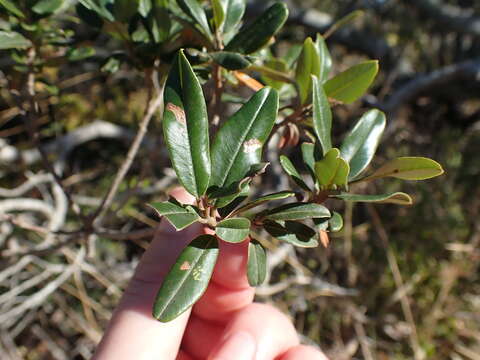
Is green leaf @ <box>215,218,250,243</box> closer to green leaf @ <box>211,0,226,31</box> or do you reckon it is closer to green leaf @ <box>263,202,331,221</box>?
green leaf @ <box>263,202,331,221</box>

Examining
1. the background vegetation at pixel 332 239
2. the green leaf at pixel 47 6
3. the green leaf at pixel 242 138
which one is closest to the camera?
the green leaf at pixel 242 138

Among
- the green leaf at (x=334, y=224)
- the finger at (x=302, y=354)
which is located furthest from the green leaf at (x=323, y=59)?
the finger at (x=302, y=354)

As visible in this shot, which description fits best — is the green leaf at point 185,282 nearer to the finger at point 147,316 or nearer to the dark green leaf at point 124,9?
the finger at point 147,316

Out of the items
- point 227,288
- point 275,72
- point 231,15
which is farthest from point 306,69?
point 227,288

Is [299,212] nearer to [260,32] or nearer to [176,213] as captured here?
[176,213]

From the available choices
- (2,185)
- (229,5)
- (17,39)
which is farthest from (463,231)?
(2,185)

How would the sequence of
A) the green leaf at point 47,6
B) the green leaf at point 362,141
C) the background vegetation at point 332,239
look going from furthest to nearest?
the background vegetation at point 332,239, the green leaf at point 47,6, the green leaf at point 362,141

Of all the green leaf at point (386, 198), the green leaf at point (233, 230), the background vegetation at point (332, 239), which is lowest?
the background vegetation at point (332, 239)
